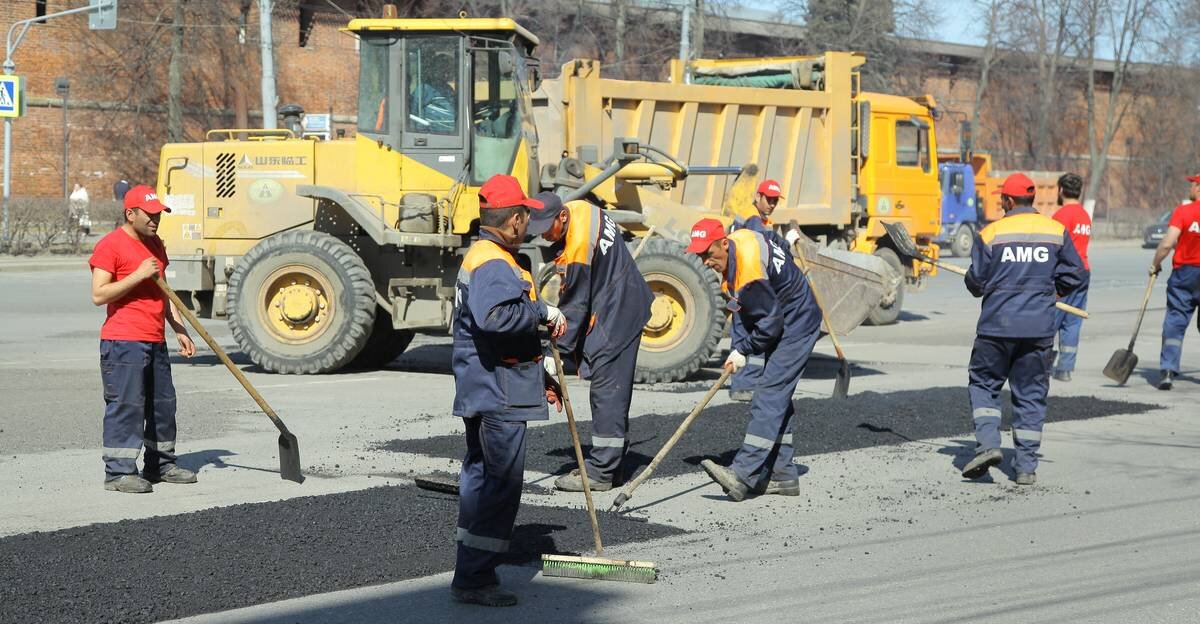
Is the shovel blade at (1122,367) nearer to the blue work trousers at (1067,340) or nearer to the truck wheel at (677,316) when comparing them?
the blue work trousers at (1067,340)

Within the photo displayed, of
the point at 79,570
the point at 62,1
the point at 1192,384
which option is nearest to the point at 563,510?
the point at 79,570

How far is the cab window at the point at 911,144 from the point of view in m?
19.7

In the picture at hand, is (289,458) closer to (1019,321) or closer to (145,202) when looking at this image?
(145,202)

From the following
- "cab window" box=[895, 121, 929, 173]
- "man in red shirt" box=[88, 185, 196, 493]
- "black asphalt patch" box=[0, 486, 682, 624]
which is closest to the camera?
"black asphalt patch" box=[0, 486, 682, 624]

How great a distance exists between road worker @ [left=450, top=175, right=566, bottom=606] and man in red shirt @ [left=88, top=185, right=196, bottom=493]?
9.03 feet

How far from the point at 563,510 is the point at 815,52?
41.0 metres

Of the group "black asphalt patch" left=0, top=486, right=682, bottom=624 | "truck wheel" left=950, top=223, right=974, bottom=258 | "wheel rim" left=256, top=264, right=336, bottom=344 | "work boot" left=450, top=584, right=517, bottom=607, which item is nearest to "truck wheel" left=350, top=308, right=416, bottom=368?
"wheel rim" left=256, top=264, right=336, bottom=344

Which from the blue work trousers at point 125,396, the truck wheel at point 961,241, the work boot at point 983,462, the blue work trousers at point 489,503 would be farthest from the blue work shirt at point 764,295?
the truck wheel at point 961,241

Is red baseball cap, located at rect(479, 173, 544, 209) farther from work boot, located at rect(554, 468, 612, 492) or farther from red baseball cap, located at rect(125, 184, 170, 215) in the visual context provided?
red baseball cap, located at rect(125, 184, 170, 215)

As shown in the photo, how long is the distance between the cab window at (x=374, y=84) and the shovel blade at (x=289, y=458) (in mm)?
5857

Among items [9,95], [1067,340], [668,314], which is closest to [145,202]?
[668,314]

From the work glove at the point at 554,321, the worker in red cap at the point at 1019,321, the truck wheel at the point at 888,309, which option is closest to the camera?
the work glove at the point at 554,321

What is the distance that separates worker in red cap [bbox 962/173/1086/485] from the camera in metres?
8.06

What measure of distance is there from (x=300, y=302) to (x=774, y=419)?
6.65 meters
